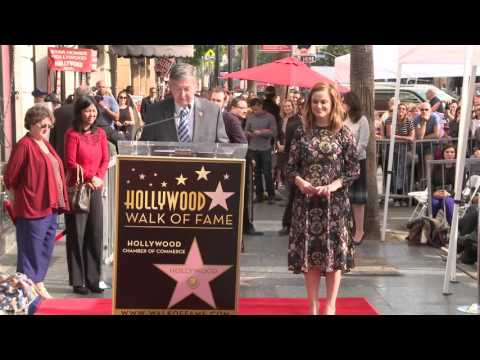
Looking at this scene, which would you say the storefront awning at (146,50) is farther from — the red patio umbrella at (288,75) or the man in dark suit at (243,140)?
the man in dark suit at (243,140)

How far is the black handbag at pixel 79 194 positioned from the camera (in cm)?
726

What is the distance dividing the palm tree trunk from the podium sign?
5831 mm

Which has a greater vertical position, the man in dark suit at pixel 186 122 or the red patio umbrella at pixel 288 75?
the red patio umbrella at pixel 288 75

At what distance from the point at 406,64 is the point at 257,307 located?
6111 mm

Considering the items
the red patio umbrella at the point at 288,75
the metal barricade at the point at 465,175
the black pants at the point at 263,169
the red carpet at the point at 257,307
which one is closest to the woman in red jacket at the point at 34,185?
the red carpet at the point at 257,307

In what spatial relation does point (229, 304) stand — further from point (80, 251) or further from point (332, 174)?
point (80, 251)

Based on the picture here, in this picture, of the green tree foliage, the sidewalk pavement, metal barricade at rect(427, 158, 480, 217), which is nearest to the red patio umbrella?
metal barricade at rect(427, 158, 480, 217)

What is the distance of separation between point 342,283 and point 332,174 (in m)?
2.70

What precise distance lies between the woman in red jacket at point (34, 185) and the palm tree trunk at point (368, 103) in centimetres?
478

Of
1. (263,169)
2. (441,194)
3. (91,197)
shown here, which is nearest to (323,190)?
(91,197)

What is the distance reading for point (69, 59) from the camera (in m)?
15.1

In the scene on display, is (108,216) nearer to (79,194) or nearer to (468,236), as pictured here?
(79,194)

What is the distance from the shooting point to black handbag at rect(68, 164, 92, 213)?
7.26m
